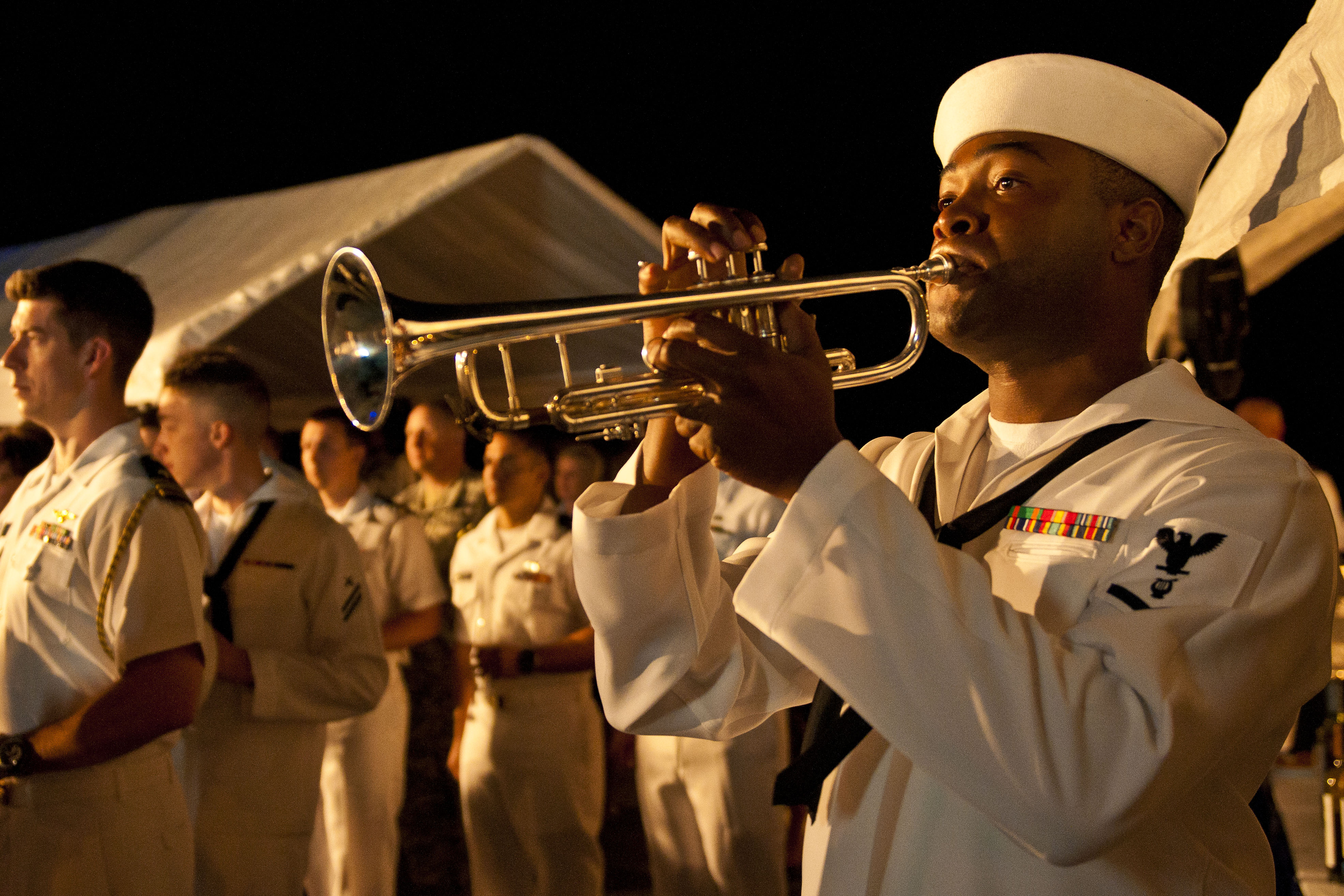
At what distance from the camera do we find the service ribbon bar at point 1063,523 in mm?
1495

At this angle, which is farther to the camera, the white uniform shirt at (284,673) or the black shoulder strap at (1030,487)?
the white uniform shirt at (284,673)

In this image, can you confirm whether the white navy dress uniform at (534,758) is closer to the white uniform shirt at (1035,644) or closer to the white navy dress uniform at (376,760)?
the white navy dress uniform at (376,760)

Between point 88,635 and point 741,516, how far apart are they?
2.69 m

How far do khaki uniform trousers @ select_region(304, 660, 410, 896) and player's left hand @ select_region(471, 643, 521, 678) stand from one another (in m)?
0.46

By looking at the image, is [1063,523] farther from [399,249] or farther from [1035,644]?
[399,249]

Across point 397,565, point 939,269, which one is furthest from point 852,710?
point 397,565

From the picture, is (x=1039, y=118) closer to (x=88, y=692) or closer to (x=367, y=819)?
(x=88, y=692)

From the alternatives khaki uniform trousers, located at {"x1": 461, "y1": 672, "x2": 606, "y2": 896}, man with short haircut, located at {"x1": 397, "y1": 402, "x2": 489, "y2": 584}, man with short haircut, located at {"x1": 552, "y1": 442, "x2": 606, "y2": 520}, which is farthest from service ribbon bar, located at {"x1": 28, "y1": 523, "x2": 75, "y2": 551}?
man with short haircut, located at {"x1": 552, "y1": 442, "x2": 606, "y2": 520}

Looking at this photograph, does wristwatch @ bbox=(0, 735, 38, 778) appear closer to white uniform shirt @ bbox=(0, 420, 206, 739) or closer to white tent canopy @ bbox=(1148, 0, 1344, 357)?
white uniform shirt @ bbox=(0, 420, 206, 739)

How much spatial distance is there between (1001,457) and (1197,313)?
1931 millimetres

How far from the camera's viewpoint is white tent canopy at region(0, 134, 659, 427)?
5.82 m

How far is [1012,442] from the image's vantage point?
1.82 meters

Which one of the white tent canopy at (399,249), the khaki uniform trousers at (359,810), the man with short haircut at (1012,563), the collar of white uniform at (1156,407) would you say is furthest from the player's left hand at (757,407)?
the white tent canopy at (399,249)

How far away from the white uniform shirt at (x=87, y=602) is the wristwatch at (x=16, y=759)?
14 cm
